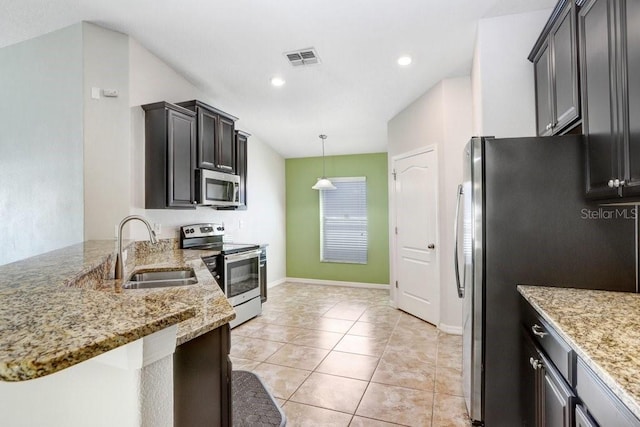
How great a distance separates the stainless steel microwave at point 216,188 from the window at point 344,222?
95.0 inches

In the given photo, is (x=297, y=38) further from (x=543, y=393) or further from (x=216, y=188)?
(x=543, y=393)

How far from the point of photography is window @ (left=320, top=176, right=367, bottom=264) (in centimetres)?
612

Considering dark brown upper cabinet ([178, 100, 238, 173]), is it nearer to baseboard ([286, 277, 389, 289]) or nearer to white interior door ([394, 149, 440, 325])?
white interior door ([394, 149, 440, 325])

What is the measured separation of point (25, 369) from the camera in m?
0.48

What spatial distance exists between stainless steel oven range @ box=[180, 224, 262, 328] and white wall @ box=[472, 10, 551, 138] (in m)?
2.84

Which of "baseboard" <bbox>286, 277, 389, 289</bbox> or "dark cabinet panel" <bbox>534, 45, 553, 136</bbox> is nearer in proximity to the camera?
"dark cabinet panel" <bbox>534, 45, 553, 136</bbox>

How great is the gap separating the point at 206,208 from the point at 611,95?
388 centimetres

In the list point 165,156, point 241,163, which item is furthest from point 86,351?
point 241,163

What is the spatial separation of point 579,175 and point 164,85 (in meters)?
3.65

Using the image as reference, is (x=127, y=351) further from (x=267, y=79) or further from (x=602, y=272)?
(x=267, y=79)

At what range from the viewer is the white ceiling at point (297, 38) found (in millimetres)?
2568

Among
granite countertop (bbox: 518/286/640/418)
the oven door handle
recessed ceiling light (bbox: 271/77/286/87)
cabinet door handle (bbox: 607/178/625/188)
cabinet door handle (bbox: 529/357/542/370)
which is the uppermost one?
recessed ceiling light (bbox: 271/77/286/87)

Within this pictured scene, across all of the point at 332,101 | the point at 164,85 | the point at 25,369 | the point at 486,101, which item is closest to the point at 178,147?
the point at 164,85

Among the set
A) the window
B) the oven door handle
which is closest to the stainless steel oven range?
the oven door handle
